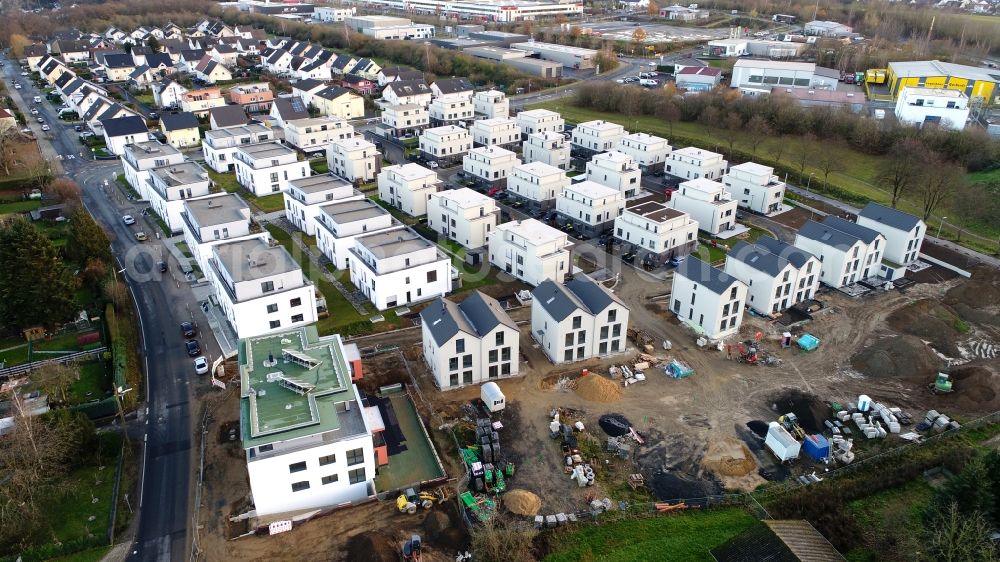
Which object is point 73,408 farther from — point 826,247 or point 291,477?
point 826,247

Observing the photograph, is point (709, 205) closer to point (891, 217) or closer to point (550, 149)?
point (891, 217)

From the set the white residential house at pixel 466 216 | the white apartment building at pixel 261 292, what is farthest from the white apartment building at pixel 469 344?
the white residential house at pixel 466 216

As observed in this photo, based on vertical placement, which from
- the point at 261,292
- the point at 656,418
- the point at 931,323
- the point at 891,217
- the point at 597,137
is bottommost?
the point at 656,418

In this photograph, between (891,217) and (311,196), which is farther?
(311,196)

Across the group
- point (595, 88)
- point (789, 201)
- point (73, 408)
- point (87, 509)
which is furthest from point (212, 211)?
point (595, 88)

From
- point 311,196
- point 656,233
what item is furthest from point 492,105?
point 656,233

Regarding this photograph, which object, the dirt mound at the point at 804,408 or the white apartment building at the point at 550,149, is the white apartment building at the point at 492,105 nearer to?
the white apartment building at the point at 550,149

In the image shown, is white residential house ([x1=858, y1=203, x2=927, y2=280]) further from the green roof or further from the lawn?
the green roof

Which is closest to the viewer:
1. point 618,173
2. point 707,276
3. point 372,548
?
point 372,548
